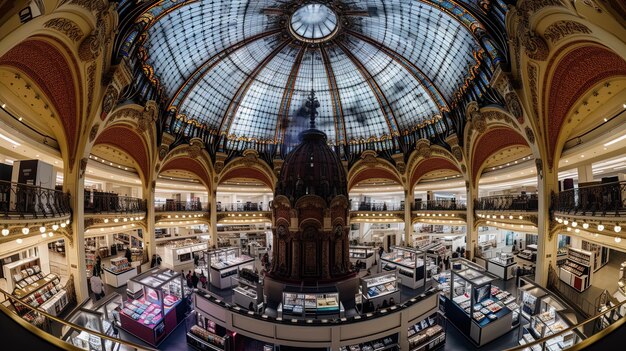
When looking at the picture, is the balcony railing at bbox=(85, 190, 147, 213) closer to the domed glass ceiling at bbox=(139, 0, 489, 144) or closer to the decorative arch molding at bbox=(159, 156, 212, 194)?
the decorative arch molding at bbox=(159, 156, 212, 194)

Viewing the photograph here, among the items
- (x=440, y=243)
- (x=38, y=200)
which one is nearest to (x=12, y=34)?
(x=38, y=200)

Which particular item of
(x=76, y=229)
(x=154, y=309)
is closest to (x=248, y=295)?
(x=154, y=309)

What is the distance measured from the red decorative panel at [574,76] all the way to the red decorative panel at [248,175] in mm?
26481

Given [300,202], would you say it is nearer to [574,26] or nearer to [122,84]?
[122,84]

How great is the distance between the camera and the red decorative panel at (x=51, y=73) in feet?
34.0

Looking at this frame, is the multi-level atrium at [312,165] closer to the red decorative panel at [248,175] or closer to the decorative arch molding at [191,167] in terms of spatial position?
the decorative arch molding at [191,167]

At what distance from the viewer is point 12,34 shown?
24.5 ft

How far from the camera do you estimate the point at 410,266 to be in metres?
19.7

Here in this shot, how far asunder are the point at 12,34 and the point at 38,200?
6.14 metres

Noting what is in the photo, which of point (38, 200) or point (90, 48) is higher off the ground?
point (90, 48)

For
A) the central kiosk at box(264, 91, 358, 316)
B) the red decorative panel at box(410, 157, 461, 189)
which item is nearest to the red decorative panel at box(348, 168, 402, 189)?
the red decorative panel at box(410, 157, 461, 189)

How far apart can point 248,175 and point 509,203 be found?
2697 centimetres

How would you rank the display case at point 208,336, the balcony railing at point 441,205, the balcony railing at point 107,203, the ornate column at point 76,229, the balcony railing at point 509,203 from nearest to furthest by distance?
the display case at point 208,336 < the ornate column at point 76,229 < the balcony railing at point 107,203 < the balcony railing at point 509,203 < the balcony railing at point 441,205

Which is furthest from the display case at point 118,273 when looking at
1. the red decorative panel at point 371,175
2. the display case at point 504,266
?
the display case at point 504,266
